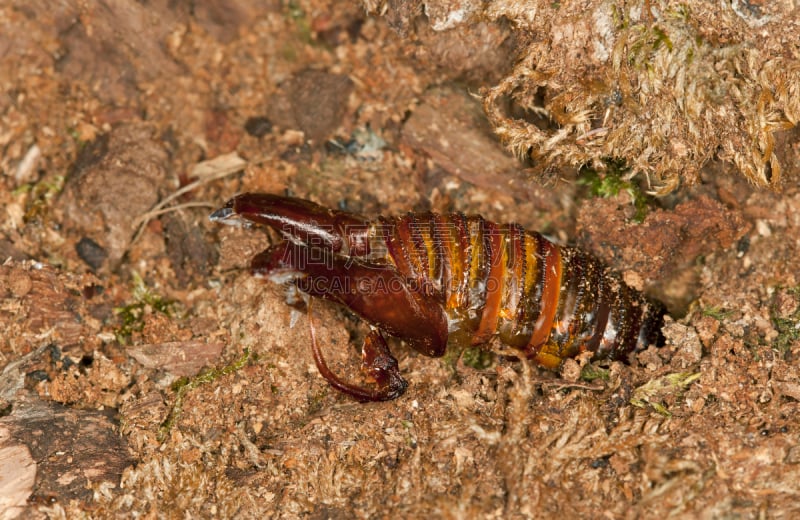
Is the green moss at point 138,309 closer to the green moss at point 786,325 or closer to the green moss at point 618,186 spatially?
the green moss at point 618,186

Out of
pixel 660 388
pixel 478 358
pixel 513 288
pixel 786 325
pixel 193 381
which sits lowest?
pixel 193 381

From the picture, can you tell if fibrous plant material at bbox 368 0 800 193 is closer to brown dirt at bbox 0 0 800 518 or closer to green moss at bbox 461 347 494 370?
brown dirt at bbox 0 0 800 518

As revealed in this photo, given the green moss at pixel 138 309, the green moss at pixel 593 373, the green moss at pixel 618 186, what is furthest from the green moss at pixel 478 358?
the green moss at pixel 138 309

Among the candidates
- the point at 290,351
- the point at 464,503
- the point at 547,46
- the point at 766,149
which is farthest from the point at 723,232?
the point at 290,351

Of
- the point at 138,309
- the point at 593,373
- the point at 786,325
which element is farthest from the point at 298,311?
the point at 786,325

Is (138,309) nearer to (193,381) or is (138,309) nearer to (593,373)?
(193,381)
